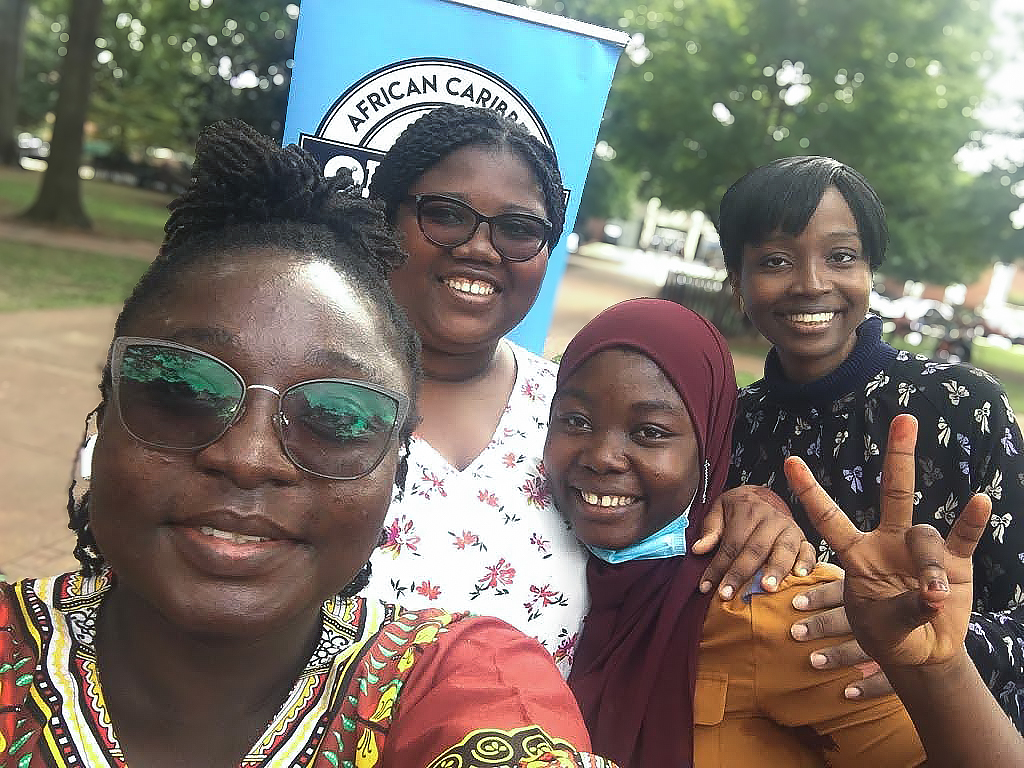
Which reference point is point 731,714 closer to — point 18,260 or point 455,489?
point 455,489

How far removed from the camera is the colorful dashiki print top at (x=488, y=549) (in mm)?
1787

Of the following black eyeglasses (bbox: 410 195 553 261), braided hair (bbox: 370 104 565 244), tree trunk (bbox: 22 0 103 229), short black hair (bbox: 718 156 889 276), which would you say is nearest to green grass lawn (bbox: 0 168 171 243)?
tree trunk (bbox: 22 0 103 229)

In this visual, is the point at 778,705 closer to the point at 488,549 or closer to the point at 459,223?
the point at 488,549

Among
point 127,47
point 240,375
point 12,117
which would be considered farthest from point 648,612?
point 127,47

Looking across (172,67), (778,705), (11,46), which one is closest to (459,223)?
(778,705)

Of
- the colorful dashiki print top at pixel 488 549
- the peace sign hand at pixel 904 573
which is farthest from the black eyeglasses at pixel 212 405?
the peace sign hand at pixel 904 573

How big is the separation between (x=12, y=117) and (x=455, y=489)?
31280 millimetres

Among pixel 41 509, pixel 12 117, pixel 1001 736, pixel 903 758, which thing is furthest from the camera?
pixel 12 117

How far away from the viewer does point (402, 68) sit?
2873 millimetres

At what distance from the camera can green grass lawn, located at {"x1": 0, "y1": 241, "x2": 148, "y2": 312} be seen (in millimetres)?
9766

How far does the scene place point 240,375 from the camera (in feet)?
3.67

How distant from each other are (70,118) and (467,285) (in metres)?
17.5

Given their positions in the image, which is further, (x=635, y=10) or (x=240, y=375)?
(x=635, y=10)

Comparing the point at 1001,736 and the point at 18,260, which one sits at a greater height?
the point at 1001,736
